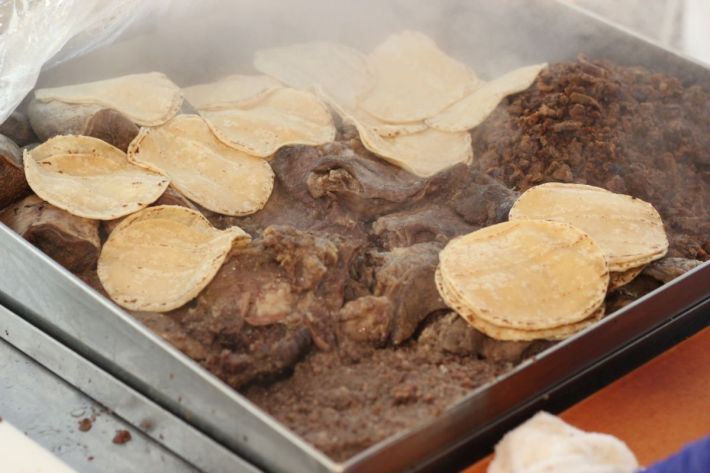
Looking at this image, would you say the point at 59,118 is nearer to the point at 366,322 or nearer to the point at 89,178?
the point at 89,178

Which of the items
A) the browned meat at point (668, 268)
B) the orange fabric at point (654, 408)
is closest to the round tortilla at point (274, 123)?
the browned meat at point (668, 268)

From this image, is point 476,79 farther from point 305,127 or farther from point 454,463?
point 454,463

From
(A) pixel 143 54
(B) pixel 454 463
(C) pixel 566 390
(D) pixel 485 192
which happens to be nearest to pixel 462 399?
(B) pixel 454 463

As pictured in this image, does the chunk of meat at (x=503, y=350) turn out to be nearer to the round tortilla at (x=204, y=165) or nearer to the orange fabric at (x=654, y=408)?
the orange fabric at (x=654, y=408)

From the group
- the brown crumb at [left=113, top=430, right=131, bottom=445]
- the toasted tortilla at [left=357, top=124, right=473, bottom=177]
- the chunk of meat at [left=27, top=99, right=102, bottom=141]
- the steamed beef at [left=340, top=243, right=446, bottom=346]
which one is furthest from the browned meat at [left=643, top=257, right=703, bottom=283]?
the chunk of meat at [left=27, top=99, right=102, bottom=141]

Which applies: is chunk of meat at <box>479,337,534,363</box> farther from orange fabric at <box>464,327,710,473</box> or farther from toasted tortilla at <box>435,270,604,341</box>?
orange fabric at <box>464,327,710,473</box>
